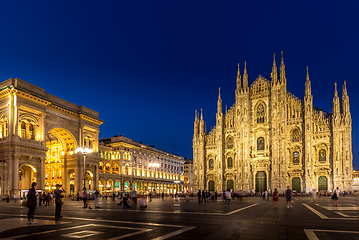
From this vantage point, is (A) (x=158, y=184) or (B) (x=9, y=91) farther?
(A) (x=158, y=184)

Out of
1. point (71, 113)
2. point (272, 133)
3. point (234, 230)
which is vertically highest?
point (71, 113)

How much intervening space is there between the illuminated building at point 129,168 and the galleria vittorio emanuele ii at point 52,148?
9.8 inches

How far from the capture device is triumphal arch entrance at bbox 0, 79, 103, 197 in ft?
139

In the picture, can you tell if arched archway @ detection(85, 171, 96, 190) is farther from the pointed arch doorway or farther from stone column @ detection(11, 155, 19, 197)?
the pointed arch doorway

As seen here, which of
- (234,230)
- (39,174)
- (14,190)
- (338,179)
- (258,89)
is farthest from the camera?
(258,89)

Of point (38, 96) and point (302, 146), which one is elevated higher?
point (38, 96)

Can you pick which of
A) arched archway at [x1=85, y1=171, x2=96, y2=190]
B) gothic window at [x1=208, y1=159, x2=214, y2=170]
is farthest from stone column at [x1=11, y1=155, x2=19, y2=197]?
gothic window at [x1=208, y1=159, x2=214, y2=170]

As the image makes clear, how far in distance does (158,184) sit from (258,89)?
165ft

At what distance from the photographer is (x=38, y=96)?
1832 inches

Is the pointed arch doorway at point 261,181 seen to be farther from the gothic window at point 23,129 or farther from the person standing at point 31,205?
the person standing at point 31,205

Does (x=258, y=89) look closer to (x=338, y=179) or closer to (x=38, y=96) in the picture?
(x=338, y=179)

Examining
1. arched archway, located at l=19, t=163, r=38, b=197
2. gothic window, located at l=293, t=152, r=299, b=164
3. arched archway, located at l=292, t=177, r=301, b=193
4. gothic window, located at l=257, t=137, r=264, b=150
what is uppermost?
gothic window, located at l=257, t=137, r=264, b=150

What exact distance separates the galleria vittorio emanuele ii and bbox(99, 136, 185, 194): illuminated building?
0.25 m

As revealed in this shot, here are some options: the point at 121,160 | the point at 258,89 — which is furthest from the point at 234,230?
the point at 121,160
